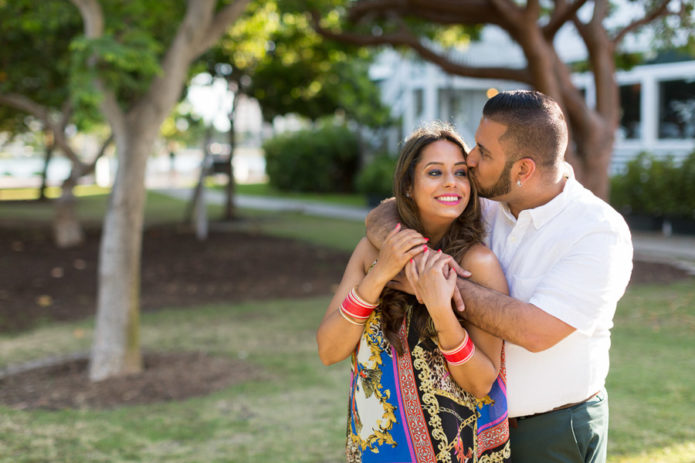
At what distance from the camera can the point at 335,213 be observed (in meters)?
20.5

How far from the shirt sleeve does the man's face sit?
1.00 ft

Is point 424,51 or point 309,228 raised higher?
point 424,51

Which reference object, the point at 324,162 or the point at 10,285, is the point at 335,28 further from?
the point at 324,162

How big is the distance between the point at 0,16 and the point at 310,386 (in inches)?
276

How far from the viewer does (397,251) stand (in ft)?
6.95

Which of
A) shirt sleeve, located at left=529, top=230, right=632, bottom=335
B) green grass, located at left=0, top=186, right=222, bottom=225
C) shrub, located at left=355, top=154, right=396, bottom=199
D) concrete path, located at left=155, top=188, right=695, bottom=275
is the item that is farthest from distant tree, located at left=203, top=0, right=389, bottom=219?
shirt sleeve, located at left=529, top=230, right=632, bottom=335

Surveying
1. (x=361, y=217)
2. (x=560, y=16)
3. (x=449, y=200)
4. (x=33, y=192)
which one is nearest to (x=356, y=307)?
(x=449, y=200)

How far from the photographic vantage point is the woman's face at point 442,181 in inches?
88.7

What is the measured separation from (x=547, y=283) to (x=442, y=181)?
1.50 feet

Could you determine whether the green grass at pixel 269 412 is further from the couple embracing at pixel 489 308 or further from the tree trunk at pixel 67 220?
the tree trunk at pixel 67 220

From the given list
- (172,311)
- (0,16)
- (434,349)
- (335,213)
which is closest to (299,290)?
(172,311)

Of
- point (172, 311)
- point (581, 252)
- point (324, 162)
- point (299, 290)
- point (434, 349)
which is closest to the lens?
point (581, 252)

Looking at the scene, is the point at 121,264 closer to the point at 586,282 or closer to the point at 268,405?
the point at 268,405

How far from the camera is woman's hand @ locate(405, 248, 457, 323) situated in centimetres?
203
